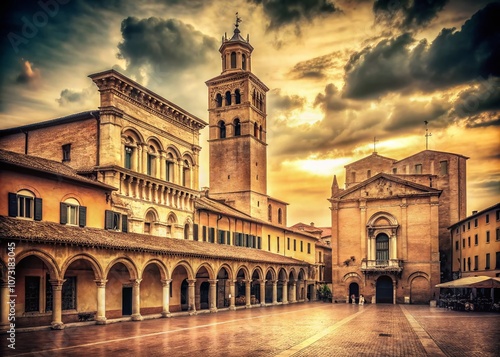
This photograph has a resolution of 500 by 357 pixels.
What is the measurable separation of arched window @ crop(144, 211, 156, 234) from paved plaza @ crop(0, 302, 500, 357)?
6728 mm

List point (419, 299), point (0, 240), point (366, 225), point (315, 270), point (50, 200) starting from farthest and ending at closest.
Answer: point (315, 270) < point (366, 225) < point (419, 299) < point (50, 200) < point (0, 240)

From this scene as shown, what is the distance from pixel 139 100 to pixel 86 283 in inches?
511

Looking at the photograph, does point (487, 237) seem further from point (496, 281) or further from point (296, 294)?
point (296, 294)

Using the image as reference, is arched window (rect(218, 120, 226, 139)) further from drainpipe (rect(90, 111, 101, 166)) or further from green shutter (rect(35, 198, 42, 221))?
green shutter (rect(35, 198, 42, 221))

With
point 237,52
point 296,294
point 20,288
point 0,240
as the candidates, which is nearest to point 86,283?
point 20,288

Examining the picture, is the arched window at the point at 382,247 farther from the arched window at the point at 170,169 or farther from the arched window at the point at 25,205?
the arched window at the point at 25,205

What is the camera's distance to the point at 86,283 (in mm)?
28344

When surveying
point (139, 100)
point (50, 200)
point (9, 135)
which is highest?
point (139, 100)

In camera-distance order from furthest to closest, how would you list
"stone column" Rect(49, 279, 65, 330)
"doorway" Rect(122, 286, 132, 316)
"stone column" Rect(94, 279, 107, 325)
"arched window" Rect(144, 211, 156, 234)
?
"arched window" Rect(144, 211, 156, 234) < "doorway" Rect(122, 286, 132, 316) < "stone column" Rect(94, 279, 107, 325) < "stone column" Rect(49, 279, 65, 330)

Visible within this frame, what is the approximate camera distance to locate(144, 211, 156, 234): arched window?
3503 cm

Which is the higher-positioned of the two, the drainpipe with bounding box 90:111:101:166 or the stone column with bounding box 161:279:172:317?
the drainpipe with bounding box 90:111:101:166

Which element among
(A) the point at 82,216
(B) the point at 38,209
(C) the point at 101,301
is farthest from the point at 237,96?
(B) the point at 38,209

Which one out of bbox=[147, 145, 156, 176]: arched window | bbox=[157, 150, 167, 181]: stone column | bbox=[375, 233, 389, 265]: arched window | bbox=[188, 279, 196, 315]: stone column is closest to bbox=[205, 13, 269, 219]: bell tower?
bbox=[375, 233, 389, 265]: arched window

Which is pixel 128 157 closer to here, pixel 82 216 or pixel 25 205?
pixel 82 216
